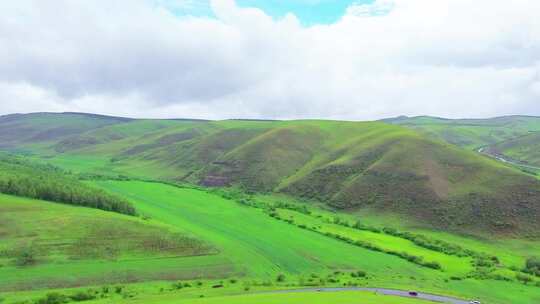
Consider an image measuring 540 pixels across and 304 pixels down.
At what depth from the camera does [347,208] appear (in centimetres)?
17338

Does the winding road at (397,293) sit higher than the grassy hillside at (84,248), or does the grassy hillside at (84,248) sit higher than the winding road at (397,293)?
the grassy hillside at (84,248)

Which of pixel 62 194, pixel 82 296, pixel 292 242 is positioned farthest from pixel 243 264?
pixel 62 194

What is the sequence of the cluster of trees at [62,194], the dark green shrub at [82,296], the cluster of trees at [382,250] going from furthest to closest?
the cluster of trees at [62,194]
the cluster of trees at [382,250]
the dark green shrub at [82,296]

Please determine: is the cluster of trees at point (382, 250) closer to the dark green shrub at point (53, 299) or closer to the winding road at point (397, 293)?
the winding road at point (397, 293)

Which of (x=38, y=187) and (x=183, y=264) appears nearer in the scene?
(x=183, y=264)

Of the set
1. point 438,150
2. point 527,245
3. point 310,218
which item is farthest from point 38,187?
point 438,150

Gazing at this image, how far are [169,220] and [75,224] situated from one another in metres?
28.8

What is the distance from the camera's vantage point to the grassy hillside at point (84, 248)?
84500mm

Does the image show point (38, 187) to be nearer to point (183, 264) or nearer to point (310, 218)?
point (183, 264)

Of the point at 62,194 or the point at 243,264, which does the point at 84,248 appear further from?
the point at 62,194

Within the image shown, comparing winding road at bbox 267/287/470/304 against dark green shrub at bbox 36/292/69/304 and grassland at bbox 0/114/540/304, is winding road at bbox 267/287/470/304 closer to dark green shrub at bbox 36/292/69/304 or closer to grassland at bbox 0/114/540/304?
grassland at bbox 0/114/540/304

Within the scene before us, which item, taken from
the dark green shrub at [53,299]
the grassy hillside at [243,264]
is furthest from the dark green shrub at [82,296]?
the grassy hillside at [243,264]

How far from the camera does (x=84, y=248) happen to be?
311 ft

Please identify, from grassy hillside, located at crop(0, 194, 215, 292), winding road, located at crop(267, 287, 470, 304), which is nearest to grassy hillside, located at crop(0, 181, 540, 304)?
grassy hillside, located at crop(0, 194, 215, 292)
